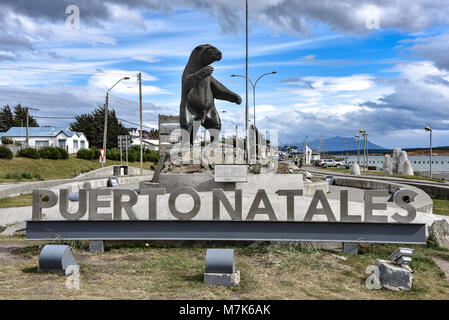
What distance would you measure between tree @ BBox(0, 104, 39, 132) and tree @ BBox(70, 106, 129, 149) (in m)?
13.7

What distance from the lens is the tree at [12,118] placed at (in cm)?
8781

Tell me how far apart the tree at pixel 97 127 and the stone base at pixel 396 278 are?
7157cm

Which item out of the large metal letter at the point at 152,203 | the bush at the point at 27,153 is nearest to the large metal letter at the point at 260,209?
the large metal letter at the point at 152,203

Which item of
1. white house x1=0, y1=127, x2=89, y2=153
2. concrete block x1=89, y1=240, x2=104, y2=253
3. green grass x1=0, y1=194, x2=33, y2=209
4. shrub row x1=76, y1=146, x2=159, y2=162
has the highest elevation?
white house x1=0, y1=127, x2=89, y2=153

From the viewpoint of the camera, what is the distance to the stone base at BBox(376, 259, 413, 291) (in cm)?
621

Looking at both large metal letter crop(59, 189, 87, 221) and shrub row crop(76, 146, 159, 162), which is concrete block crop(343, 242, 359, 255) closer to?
large metal letter crop(59, 189, 87, 221)

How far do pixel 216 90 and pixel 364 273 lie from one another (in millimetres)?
12595

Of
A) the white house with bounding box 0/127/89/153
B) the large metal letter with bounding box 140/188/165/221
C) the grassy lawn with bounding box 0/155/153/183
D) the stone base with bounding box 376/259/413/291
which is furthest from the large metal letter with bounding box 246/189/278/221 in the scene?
the white house with bounding box 0/127/89/153

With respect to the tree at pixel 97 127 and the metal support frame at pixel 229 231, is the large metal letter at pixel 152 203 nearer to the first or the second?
the metal support frame at pixel 229 231

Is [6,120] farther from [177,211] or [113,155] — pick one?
[177,211]

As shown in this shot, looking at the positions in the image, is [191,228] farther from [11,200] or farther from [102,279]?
[11,200]

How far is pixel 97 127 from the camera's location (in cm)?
7788

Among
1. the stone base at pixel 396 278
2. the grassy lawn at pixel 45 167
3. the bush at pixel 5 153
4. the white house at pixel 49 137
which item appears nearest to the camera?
the stone base at pixel 396 278

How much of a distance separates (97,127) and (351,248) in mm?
74811
